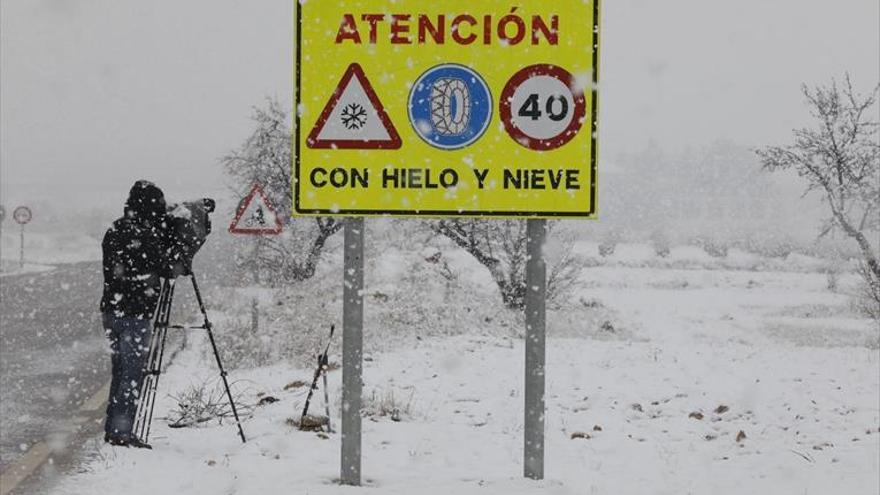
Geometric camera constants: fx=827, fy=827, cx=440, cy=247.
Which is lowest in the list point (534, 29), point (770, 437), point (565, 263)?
point (770, 437)

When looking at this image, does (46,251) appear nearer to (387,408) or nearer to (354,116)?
(387,408)

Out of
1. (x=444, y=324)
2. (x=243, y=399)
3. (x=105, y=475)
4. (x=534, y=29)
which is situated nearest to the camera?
(x=534, y=29)

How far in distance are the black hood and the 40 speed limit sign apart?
203 cm

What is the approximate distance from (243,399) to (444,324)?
22.3ft

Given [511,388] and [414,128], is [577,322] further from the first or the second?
[414,128]

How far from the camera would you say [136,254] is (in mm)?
6559

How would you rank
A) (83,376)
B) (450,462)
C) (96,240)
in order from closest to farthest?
(450,462) → (83,376) → (96,240)

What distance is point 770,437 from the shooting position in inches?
307

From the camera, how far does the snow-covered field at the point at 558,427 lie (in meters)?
5.93

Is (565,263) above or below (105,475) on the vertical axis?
above

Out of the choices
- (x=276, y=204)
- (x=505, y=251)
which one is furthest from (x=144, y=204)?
(x=276, y=204)

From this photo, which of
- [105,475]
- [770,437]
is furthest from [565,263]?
[105,475]

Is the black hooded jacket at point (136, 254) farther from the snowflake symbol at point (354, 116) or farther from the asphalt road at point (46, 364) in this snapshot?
the snowflake symbol at point (354, 116)

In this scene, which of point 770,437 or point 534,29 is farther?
point 770,437
